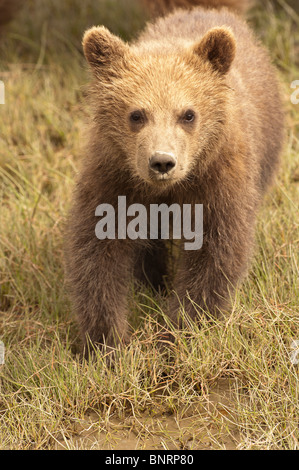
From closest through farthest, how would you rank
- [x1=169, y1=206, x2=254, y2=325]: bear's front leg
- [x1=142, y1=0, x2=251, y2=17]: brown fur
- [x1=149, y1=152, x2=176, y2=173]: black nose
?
[x1=149, y1=152, x2=176, y2=173]: black nose < [x1=169, y1=206, x2=254, y2=325]: bear's front leg < [x1=142, y1=0, x2=251, y2=17]: brown fur

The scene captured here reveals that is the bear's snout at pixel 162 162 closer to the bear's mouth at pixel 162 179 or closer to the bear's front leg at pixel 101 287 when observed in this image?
the bear's mouth at pixel 162 179

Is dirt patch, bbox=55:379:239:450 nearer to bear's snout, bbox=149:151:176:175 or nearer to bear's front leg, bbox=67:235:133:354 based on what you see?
bear's front leg, bbox=67:235:133:354

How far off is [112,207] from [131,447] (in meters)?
1.36

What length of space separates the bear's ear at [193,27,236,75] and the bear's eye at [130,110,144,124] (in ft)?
1.73

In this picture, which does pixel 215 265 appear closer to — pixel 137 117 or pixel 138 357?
pixel 138 357

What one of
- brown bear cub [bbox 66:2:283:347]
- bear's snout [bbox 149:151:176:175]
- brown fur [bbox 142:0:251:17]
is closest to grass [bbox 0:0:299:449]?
brown bear cub [bbox 66:2:283:347]

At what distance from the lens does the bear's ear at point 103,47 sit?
420 cm

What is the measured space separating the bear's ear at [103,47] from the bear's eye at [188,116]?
0.53 meters

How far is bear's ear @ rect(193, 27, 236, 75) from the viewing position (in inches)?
163

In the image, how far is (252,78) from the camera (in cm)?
516

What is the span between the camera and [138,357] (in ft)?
14.4

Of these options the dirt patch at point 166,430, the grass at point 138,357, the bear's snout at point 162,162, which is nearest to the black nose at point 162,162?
the bear's snout at point 162,162

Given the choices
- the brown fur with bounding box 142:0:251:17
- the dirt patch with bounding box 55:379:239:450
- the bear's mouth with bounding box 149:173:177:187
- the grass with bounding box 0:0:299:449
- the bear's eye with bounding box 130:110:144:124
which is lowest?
the dirt patch with bounding box 55:379:239:450

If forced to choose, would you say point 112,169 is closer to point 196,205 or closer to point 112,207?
point 112,207
